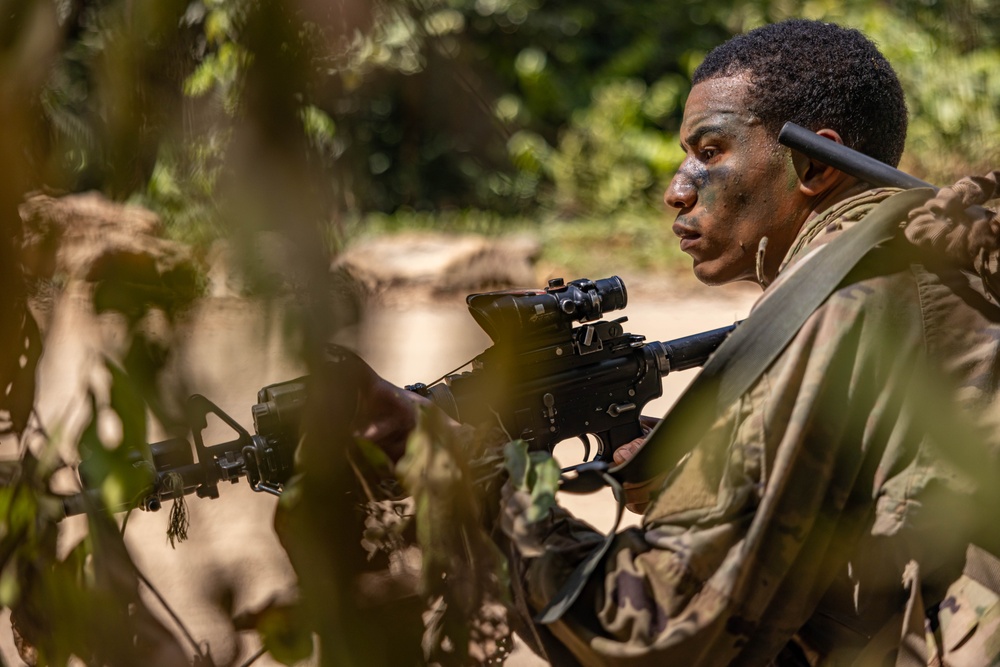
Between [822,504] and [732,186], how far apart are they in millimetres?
665

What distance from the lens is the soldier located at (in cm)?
145

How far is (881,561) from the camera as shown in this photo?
5.08ft

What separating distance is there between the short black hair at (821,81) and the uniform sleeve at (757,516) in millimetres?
489

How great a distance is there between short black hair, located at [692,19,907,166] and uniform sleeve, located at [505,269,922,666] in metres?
0.49

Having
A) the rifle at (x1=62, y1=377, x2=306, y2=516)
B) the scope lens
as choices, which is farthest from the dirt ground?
the scope lens

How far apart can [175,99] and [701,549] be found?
905 mm

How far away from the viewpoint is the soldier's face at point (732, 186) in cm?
189

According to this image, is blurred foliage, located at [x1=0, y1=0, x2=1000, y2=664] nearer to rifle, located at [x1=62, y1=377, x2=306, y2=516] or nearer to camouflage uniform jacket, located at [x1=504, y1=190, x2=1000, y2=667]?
rifle, located at [x1=62, y1=377, x2=306, y2=516]

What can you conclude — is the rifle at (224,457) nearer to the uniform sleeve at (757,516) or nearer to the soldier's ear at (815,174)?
the uniform sleeve at (757,516)

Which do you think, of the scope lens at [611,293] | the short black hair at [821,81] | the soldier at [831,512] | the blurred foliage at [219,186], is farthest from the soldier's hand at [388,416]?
the short black hair at [821,81]

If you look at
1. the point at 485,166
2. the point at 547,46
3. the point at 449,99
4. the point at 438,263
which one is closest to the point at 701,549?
the point at 485,166

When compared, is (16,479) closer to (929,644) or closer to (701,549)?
(701,549)

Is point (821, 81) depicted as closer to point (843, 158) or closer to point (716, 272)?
point (843, 158)

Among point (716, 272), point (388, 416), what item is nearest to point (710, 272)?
point (716, 272)
